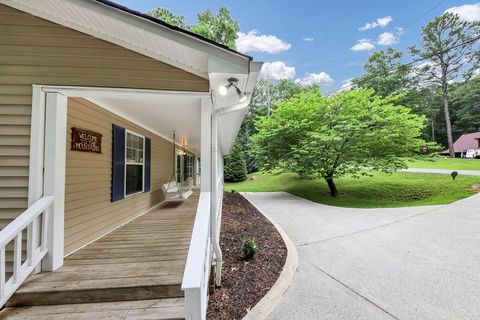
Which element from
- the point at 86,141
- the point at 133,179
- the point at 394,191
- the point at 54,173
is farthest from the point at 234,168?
the point at 54,173

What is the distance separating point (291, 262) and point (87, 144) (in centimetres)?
380

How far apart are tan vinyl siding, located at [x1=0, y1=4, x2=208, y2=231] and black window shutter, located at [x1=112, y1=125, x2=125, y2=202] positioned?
160 cm

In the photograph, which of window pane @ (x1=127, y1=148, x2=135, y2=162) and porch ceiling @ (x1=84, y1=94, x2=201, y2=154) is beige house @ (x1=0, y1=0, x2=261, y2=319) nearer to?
porch ceiling @ (x1=84, y1=94, x2=201, y2=154)

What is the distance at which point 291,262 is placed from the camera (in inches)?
145

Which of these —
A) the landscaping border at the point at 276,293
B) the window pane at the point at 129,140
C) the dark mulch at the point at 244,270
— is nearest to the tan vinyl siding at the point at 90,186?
the window pane at the point at 129,140

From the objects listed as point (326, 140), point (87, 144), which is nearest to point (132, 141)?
point (87, 144)

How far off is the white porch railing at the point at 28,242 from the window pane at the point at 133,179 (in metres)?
2.25

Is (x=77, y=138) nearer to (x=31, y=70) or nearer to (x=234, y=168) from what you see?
(x=31, y=70)

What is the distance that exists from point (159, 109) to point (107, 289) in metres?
2.93

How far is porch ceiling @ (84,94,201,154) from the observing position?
3281 millimetres

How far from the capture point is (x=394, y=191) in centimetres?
1108

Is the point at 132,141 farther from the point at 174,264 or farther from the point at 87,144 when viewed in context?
the point at 174,264

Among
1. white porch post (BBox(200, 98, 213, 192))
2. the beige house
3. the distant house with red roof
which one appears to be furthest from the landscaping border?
the distant house with red roof

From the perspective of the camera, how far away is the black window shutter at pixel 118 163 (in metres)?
4.18
